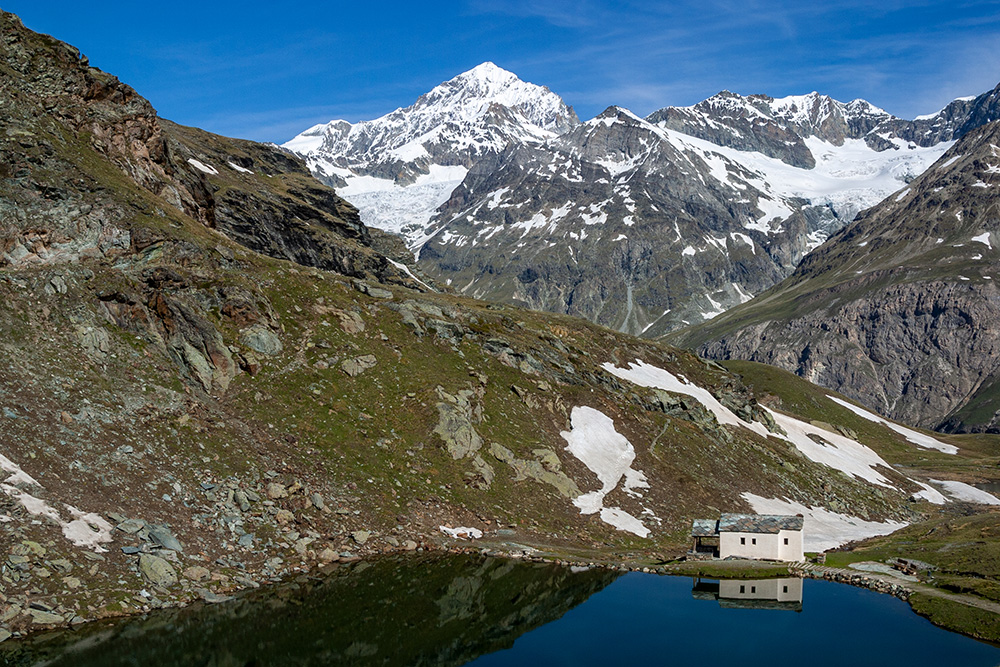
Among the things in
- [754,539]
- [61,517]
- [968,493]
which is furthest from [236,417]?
[968,493]

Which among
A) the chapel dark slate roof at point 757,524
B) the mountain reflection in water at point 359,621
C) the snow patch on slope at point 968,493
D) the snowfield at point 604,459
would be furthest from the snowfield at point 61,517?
the snow patch on slope at point 968,493

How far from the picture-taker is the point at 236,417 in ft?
218

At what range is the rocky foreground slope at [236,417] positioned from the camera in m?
50.6

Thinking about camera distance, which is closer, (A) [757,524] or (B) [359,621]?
(B) [359,621]

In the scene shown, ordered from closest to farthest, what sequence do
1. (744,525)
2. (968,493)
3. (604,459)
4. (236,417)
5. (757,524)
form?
(236,417), (744,525), (757,524), (604,459), (968,493)

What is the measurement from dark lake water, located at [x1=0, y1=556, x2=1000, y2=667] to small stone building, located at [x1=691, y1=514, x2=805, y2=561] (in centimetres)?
844

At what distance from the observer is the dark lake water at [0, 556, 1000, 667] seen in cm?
4356

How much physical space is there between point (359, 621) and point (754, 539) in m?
41.8

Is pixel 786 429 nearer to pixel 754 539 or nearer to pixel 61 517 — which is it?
pixel 754 539

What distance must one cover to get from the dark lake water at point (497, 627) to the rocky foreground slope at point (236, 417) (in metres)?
3.03

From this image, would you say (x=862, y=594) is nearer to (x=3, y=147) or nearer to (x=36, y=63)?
(x=3, y=147)

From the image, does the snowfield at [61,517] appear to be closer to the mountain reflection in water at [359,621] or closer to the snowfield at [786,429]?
the mountain reflection in water at [359,621]

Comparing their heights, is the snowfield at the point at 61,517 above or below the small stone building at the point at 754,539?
above

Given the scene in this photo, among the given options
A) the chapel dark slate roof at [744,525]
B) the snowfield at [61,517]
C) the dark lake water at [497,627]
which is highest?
the snowfield at [61,517]
